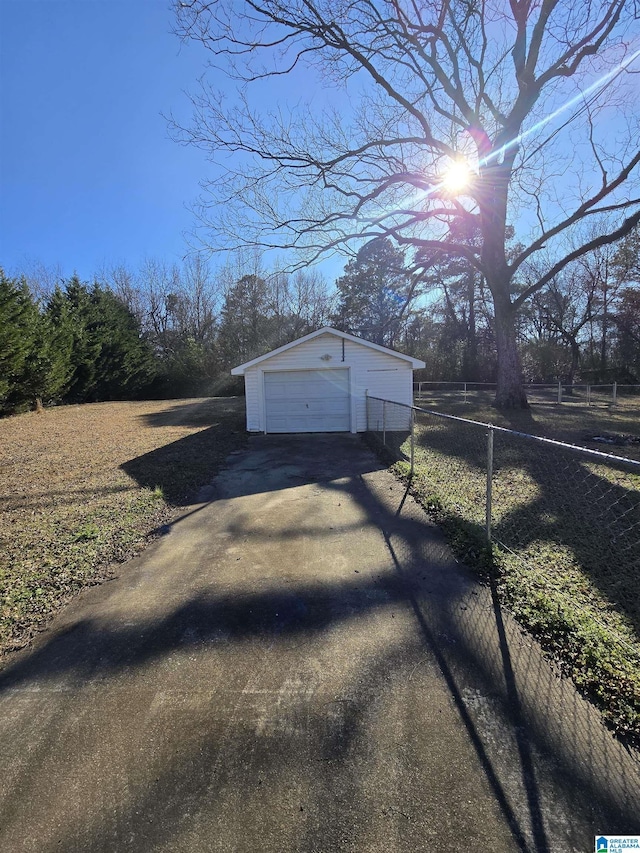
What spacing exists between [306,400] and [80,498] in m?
7.39

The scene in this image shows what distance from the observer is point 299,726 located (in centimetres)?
208

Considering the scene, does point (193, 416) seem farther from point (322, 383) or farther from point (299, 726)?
point (299, 726)

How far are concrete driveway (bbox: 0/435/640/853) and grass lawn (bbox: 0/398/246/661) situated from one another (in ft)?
1.38

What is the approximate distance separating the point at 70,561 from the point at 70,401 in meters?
23.2

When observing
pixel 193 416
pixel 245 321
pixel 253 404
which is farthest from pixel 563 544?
pixel 245 321

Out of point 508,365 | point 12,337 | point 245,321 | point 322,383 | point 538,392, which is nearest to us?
point 322,383

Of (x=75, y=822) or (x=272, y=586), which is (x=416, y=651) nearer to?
(x=272, y=586)

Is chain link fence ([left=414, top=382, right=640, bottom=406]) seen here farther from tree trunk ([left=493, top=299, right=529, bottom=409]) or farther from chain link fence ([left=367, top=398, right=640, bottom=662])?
chain link fence ([left=367, top=398, right=640, bottom=662])

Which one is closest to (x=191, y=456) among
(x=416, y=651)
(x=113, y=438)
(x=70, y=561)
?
(x=113, y=438)

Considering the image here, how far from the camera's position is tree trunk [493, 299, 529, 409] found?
16234mm

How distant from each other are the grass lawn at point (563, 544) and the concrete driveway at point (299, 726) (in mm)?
225

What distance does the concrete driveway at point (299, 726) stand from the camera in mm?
1619

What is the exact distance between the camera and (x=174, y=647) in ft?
9.00

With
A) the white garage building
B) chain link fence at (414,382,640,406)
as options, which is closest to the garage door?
the white garage building
